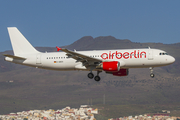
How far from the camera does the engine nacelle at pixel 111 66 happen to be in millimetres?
52625

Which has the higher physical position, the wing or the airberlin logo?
the airberlin logo

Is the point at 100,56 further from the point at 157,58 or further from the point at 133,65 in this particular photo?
the point at 157,58

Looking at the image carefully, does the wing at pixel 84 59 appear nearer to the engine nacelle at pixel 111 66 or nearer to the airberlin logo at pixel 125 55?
the engine nacelle at pixel 111 66

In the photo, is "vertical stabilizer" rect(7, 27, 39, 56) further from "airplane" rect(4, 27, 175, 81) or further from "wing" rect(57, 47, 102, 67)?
"wing" rect(57, 47, 102, 67)

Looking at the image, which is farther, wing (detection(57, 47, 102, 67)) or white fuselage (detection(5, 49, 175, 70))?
white fuselage (detection(5, 49, 175, 70))

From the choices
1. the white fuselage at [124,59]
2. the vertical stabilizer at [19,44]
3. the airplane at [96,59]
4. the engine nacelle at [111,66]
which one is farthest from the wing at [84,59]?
the vertical stabilizer at [19,44]

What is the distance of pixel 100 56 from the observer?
55219mm

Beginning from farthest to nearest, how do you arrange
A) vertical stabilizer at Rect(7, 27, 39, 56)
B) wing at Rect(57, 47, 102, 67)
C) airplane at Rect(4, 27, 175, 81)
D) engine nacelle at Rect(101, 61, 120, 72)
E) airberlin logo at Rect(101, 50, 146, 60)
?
vertical stabilizer at Rect(7, 27, 39, 56)
airberlin logo at Rect(101, 50, 146, 60)
airplane at Rect(4, 27, 175, 81)
wing at Rect(57, 47, 102, 67)
engine nacelle at Rect(101, 61, 120, 72)

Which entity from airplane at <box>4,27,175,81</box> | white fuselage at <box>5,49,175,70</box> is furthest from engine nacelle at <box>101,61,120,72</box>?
white fuselage at <box>5,49,175,70</box>

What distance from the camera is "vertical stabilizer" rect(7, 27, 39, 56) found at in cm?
6150

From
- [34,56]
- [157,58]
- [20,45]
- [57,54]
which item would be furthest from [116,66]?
[20,45]

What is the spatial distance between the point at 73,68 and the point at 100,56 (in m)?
5.66

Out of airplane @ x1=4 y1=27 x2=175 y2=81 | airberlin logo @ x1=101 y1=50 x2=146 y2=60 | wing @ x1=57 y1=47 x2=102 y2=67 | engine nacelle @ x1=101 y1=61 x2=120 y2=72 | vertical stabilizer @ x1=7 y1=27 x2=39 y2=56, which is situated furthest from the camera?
vertical stabilizer @ x1=7 y1=27 x2=39 y2=56

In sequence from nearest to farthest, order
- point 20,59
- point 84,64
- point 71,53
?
point 71,53, point 84,64, point 20,59
